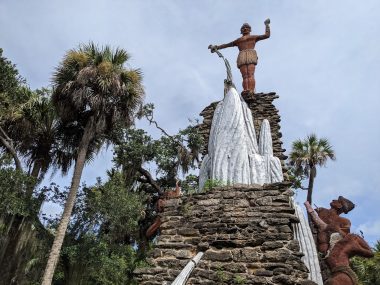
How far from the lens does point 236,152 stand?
22.6ft

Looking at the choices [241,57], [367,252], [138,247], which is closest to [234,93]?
[241,57]

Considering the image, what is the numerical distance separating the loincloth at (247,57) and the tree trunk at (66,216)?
4227mm

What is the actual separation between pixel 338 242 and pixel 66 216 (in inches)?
233

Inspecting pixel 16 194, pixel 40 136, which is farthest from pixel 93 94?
pixel 16 194

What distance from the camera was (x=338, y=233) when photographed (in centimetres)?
554

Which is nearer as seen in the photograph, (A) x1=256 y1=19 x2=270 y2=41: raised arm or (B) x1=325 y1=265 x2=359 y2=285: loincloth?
(B) x1=325 y1=265 x2=359 y2=285: loincloth

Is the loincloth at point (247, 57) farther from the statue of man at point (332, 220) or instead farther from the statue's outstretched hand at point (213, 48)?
the statue of man at point (332, 220)

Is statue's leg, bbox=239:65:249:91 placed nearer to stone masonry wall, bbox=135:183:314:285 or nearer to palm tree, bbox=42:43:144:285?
palm tree, bbox=42:43:144:285

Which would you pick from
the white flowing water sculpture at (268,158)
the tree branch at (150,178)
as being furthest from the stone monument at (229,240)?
the tree branch at (150,178)

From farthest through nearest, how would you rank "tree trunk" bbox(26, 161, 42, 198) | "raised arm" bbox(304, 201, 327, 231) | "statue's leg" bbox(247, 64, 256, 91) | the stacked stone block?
"tree trunk" bbox(26, 161, 42, 198), "statue's leg" bbox(247, 64, 256, 91), the stacked stone block, "raised arm" bbox(304, 201, 327, 231)

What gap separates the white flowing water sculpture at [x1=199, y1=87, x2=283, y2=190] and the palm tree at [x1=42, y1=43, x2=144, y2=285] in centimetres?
345

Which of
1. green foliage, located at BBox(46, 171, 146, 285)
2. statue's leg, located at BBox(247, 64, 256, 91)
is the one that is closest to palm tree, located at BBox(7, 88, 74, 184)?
green foliage, located at BBox(46, 171, 146, 285)

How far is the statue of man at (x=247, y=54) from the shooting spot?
9289 millimetres

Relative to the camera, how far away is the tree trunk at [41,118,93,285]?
7844 millimetres
